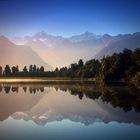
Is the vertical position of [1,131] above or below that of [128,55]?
below

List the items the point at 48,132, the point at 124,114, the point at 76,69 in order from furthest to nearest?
the point at 76,69, the point at 124,114, the point at 48,132

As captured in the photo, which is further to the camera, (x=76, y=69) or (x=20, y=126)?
(x=76, y=69)

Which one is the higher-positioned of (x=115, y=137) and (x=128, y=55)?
(x=128, y=55)

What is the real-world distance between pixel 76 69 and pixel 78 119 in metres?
116

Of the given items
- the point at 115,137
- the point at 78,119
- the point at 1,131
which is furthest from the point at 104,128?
the point at 1,131

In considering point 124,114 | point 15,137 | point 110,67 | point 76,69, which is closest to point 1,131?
point 15,137

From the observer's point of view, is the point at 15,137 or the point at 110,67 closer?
the point at 15,137

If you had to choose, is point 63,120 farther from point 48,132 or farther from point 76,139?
point 76,139

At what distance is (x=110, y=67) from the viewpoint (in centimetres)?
7962

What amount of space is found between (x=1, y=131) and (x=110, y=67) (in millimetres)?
Result: 64281

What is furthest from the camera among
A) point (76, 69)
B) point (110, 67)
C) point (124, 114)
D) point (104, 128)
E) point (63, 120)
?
point (76, 69)

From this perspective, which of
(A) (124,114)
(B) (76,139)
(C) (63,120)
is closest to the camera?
(B) (76,139)

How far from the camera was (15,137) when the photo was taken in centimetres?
1541

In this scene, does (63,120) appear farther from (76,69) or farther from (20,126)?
(76,69)
